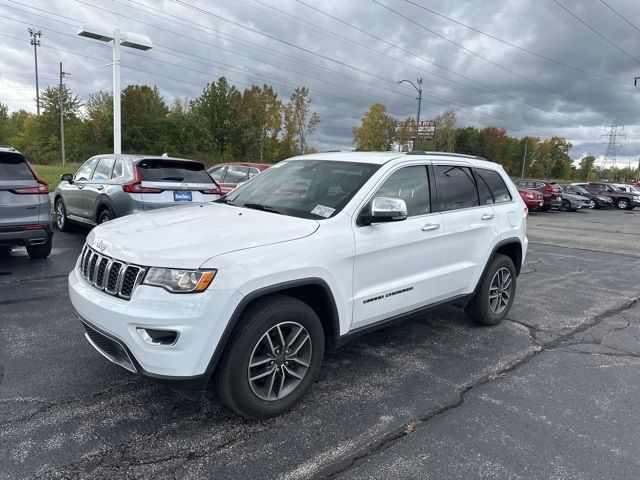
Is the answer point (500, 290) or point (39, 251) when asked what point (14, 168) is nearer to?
point (39, 251)

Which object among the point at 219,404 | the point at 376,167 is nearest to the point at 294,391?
the point at 219,404

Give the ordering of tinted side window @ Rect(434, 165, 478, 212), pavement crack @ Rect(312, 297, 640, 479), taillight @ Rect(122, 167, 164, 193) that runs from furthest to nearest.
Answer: taillight @ Rect(122, 167, 164, 193), tinted side window @ Rect(434, 165, 478, 212), pavement crack @ Rect(312, 297, 640, 479)

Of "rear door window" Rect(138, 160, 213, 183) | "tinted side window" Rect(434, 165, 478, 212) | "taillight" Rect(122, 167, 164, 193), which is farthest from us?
"rear door window" Rect(138, 160, 213, 183)

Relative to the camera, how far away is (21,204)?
6.33 metres

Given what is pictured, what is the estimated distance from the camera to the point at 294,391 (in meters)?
3.16

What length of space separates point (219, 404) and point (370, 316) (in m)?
1.24

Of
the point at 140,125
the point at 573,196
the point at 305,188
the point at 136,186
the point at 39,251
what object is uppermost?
the point at 140,125

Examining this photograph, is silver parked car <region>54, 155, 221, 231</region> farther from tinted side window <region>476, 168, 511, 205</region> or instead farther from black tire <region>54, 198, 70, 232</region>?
tinted side window <region>476, 168, 511, 205</region>

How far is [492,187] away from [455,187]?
0.77 meters

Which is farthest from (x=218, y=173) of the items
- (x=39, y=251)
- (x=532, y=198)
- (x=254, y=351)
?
(x=532, y=198)

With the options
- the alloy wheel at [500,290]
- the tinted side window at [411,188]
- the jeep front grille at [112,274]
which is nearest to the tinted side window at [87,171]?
the jeep front grille at [112,274]

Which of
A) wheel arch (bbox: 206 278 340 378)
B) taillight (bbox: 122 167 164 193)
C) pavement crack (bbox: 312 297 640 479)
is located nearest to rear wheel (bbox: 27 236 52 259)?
taillight (bbox: 122 167 164 193)

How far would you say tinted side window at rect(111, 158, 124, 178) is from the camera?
7871 mm

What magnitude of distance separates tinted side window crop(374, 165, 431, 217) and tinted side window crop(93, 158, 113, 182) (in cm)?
601
